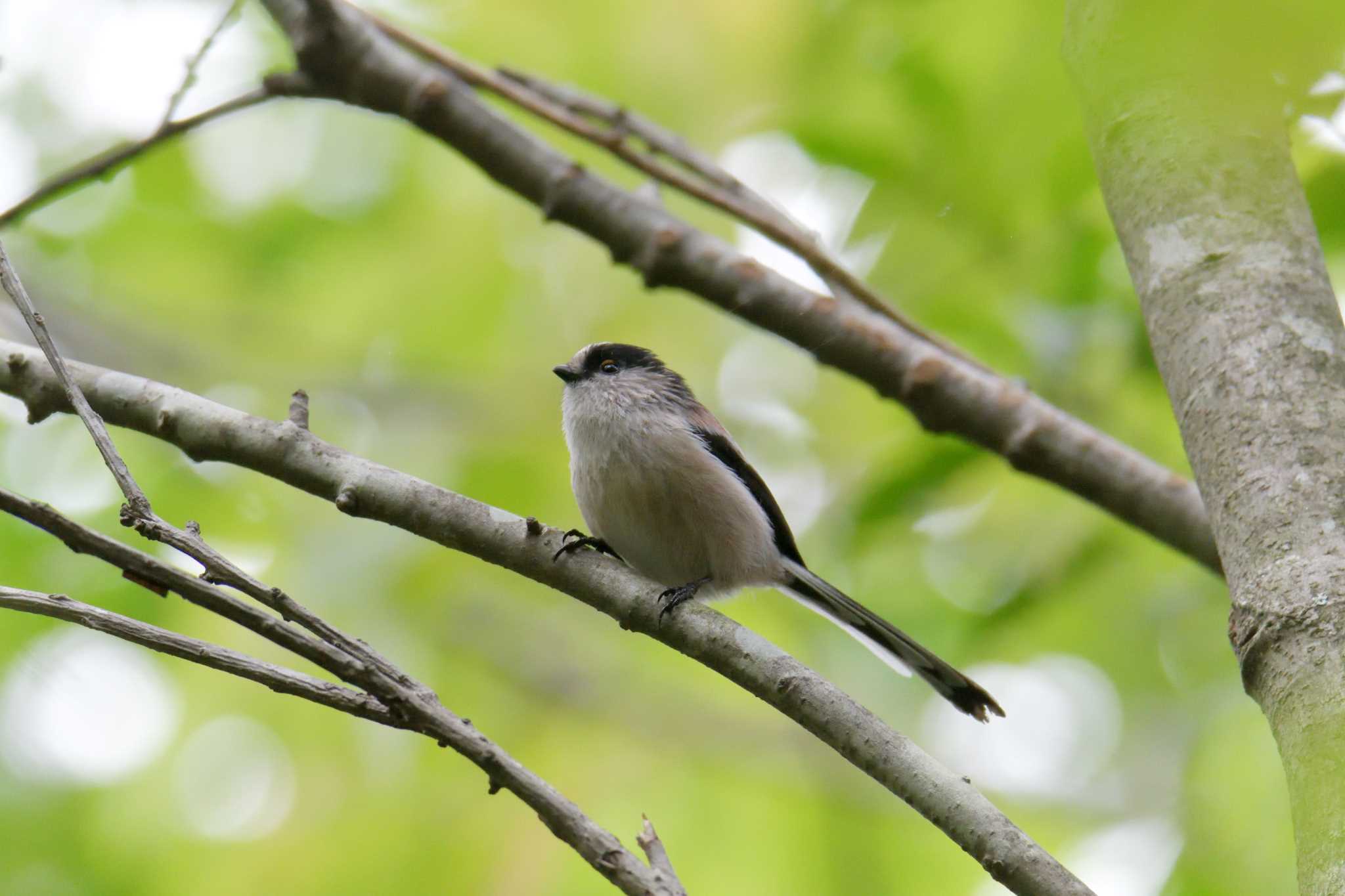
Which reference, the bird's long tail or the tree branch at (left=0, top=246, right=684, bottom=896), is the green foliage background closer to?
the bird's long tail

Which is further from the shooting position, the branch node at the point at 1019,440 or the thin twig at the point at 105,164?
the branch node at the point at 1019,440

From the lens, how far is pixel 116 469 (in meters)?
2.00

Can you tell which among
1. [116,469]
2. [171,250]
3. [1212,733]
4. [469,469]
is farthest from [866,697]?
[171,250]

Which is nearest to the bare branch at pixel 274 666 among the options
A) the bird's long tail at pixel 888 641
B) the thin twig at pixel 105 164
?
the thin twig at pixel 105 164

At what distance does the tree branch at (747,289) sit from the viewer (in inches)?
132

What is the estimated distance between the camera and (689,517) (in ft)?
12.9

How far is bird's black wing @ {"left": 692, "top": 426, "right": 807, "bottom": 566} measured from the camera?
4352 millimetres

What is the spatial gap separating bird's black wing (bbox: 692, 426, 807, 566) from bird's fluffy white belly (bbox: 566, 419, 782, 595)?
191 mm

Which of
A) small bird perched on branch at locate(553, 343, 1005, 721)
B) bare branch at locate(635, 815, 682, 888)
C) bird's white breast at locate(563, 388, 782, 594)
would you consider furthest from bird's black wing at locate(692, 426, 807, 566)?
bare branch at locate(635, 815, 682, 888)

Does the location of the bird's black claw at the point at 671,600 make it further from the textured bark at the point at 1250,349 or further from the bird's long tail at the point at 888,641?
the bird's long tail at the point at 888,641

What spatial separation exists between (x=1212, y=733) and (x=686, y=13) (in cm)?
469

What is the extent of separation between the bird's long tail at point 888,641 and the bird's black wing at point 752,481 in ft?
0.27

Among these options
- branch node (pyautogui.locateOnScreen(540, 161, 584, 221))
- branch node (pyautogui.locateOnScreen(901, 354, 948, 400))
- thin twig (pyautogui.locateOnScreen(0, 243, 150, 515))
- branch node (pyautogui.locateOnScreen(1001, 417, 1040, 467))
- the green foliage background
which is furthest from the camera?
the green foliage background

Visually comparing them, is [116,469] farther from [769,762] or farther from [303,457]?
[769,762]
